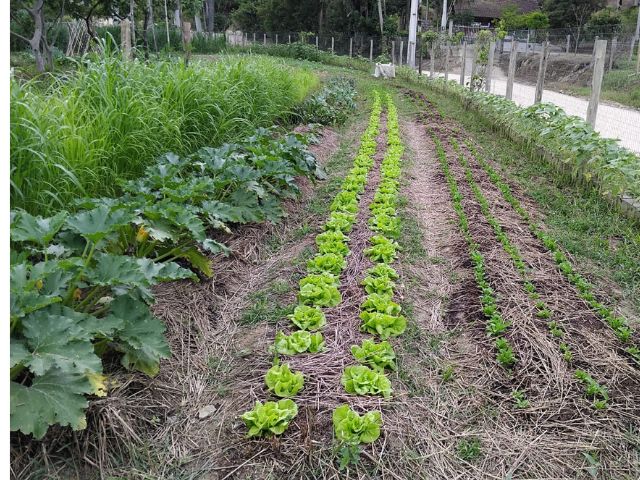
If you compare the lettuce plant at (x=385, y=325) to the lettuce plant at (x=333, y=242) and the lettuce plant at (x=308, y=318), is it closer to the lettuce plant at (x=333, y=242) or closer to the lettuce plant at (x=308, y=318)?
the lettuce plant at (x=308, y=318)

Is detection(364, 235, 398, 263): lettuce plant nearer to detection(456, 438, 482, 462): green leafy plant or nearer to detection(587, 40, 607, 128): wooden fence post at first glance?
detection(456, 438, 482, 462): green leafy plant

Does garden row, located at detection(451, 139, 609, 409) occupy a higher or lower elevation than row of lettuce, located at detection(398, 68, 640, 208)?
lower

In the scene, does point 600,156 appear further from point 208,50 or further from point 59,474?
Answer: point 208,50

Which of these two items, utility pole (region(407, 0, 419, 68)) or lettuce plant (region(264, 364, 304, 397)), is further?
utility pole (region(407, 0, 419, 68))

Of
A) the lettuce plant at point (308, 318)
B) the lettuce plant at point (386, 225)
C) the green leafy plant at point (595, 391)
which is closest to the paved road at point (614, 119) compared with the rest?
the lettuce plant at point (386, 225)

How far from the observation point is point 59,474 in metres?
1.94

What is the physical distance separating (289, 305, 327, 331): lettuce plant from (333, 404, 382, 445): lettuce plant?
80 centimetres

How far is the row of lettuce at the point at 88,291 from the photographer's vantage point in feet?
5.86

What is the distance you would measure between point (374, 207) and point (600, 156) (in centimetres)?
254

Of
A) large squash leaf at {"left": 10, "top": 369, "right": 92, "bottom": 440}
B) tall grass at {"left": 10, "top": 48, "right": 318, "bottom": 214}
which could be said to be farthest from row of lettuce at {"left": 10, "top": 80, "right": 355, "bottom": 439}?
tall grass at {"left": 10, "top": 48, "right": 318, "bottom": 214}

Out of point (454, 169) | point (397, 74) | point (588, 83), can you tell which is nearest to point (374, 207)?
point (454, 169)

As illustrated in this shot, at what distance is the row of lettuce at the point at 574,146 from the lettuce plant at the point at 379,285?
286 cm

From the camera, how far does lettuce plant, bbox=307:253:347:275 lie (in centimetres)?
363

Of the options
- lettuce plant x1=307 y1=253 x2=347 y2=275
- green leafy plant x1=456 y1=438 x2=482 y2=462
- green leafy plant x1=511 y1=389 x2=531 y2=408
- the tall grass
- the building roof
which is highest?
the building roof
